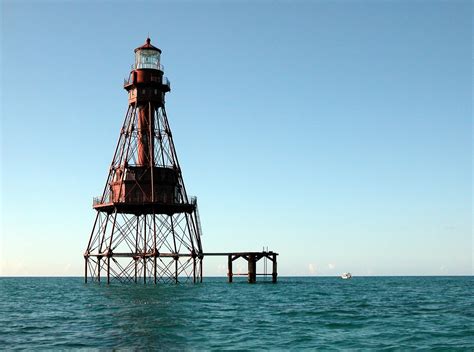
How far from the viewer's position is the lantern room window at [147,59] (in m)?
72.3

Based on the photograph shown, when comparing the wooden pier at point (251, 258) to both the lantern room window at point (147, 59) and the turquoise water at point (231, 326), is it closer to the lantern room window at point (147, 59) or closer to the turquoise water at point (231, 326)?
the lantern room window at point (147, 59)

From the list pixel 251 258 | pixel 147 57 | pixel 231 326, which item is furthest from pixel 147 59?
pixel 231 326

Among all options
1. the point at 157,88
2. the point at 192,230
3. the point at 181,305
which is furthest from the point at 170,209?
the point at 181,305

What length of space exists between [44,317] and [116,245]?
32.2m

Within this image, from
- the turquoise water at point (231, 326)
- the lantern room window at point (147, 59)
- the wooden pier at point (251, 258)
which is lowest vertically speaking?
the turquoise water at point (231, 326)

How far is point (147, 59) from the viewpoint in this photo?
72.6 metres

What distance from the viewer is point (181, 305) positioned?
40.2 m

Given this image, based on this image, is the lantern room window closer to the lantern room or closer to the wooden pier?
the lantern room

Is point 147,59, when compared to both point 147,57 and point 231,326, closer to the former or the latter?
point 147,57

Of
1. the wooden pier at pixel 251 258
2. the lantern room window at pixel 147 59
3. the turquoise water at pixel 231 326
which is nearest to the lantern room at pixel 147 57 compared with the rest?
the lantern room window at pixel 147 59

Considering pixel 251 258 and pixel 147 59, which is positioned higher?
pixel 147 59

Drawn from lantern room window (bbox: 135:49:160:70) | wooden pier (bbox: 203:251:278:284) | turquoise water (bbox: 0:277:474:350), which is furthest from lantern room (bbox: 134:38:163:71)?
turquoise water (bbox: 0:277:474:350)

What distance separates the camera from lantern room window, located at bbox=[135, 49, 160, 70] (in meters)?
72.3

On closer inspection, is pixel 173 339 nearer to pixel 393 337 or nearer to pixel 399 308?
pixel 393 337
